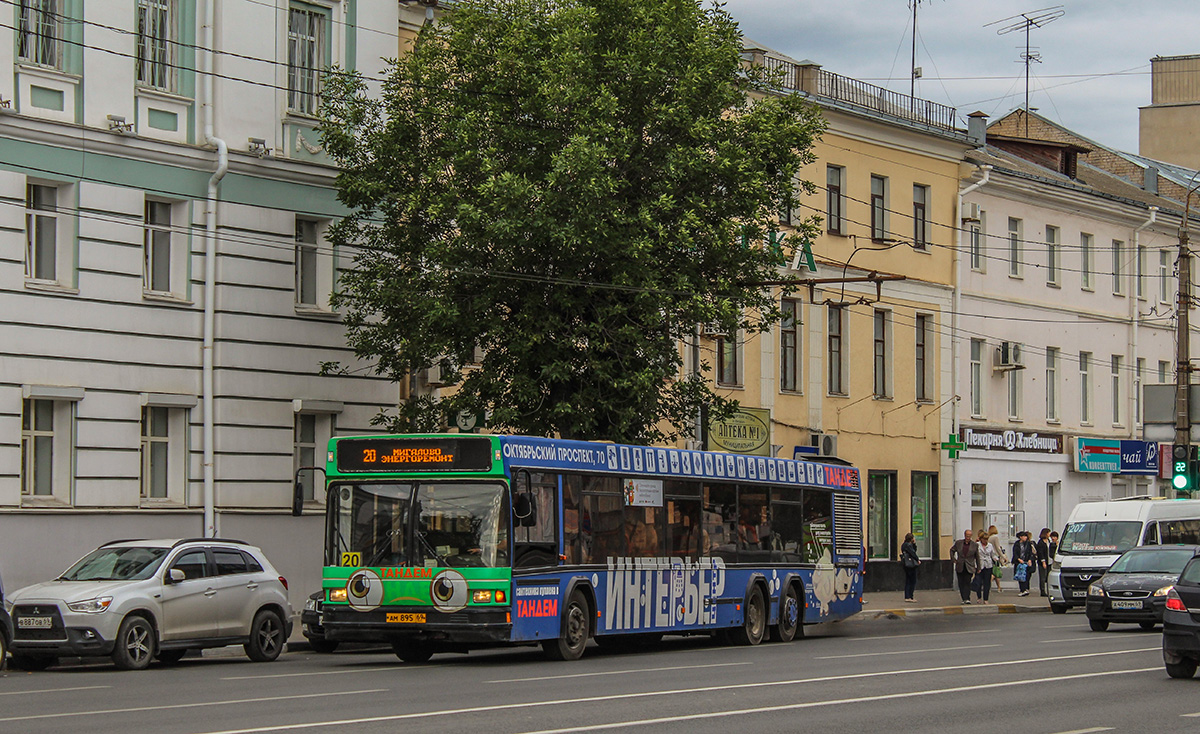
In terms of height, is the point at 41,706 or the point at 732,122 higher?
the point at 732,122

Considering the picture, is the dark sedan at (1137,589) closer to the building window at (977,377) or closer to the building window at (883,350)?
the building window at (883,350)

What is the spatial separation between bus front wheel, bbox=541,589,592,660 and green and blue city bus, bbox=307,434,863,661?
0.02 metres

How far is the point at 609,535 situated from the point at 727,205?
6.75m

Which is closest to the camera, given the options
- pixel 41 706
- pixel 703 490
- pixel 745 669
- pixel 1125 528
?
pixel 41 706

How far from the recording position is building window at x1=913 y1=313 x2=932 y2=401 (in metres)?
45.4

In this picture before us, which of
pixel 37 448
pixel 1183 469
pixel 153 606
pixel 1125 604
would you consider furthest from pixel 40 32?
pixel 1183 469

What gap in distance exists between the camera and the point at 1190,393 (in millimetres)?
40156

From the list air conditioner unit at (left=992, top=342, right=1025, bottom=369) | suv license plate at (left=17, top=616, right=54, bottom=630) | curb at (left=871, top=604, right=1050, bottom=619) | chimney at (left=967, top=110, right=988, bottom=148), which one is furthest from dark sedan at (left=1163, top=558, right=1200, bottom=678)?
chimney at (left=967, top=110, right=988, bottom=148)

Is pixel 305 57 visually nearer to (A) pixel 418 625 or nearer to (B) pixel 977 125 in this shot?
(A) pixel 418 625

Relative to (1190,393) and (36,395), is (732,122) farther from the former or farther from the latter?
(1190,393)

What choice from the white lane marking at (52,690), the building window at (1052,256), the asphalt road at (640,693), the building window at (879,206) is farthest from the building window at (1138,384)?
the white lane marking at (52,690)

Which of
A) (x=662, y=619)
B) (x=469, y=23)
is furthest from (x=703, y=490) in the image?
(x=469, y=23)

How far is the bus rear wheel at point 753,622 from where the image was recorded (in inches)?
1007

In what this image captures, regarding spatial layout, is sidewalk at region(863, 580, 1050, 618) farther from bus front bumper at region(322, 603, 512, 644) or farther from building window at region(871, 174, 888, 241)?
bus front bumper at region(322, 603, 512, 644)
